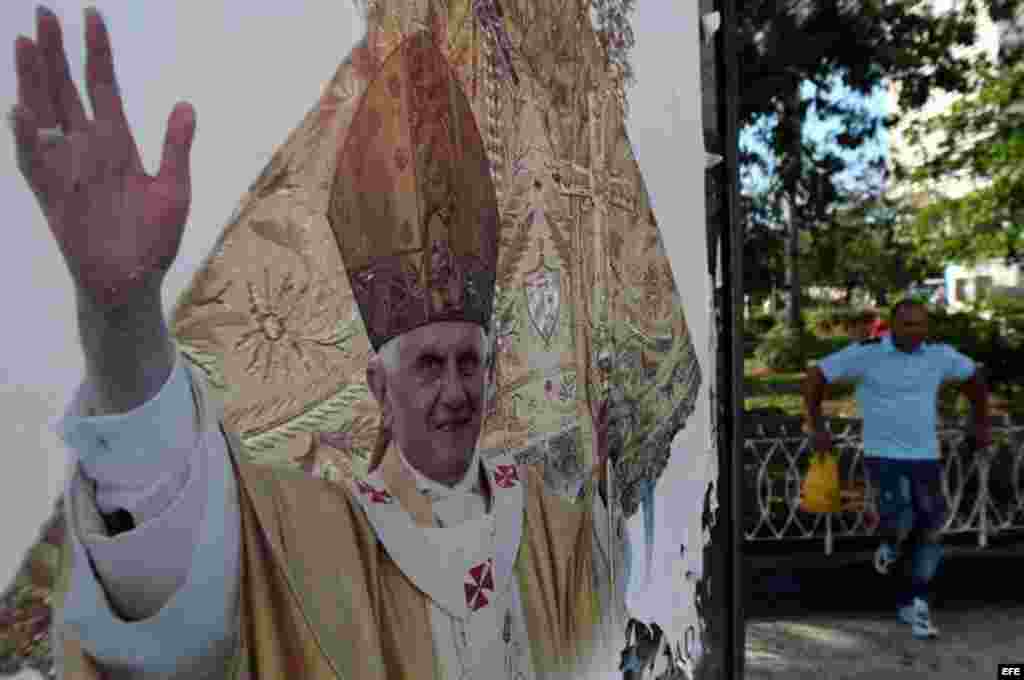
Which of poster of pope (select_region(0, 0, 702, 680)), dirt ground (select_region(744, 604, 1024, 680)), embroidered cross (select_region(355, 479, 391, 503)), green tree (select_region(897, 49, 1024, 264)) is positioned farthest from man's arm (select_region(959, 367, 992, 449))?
embroidered cross (select_region(355, 479, 391, 503))

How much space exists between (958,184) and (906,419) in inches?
172

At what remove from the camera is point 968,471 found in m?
7.32

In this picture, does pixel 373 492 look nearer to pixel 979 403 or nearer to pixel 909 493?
pixel 909 493

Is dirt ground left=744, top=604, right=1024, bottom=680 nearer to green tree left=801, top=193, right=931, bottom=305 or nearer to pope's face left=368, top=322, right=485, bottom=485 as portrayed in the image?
green tree left=801, top=193, right=931, bottom=305

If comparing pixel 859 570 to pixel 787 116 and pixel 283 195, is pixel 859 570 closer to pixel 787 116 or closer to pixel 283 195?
pixel 787 116

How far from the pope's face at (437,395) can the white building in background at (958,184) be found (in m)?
8.08

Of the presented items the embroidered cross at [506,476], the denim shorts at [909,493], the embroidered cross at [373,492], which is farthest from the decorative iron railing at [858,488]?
the embroidered cross at [373,492]

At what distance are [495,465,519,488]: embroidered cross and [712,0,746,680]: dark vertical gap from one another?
1.16 metres

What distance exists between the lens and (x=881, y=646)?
5977 millimetres

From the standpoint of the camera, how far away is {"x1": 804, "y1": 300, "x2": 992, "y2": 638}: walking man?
598cm

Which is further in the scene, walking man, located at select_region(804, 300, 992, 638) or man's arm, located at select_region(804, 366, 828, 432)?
man's arm, located at select_region(804, 366, 828, 432)

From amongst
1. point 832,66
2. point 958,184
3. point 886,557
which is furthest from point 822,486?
point 958,184

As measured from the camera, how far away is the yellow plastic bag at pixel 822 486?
21.6ft

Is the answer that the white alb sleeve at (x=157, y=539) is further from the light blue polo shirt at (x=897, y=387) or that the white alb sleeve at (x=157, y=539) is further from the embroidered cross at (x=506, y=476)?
the light blue polo shirt at (x=897, y=387)
